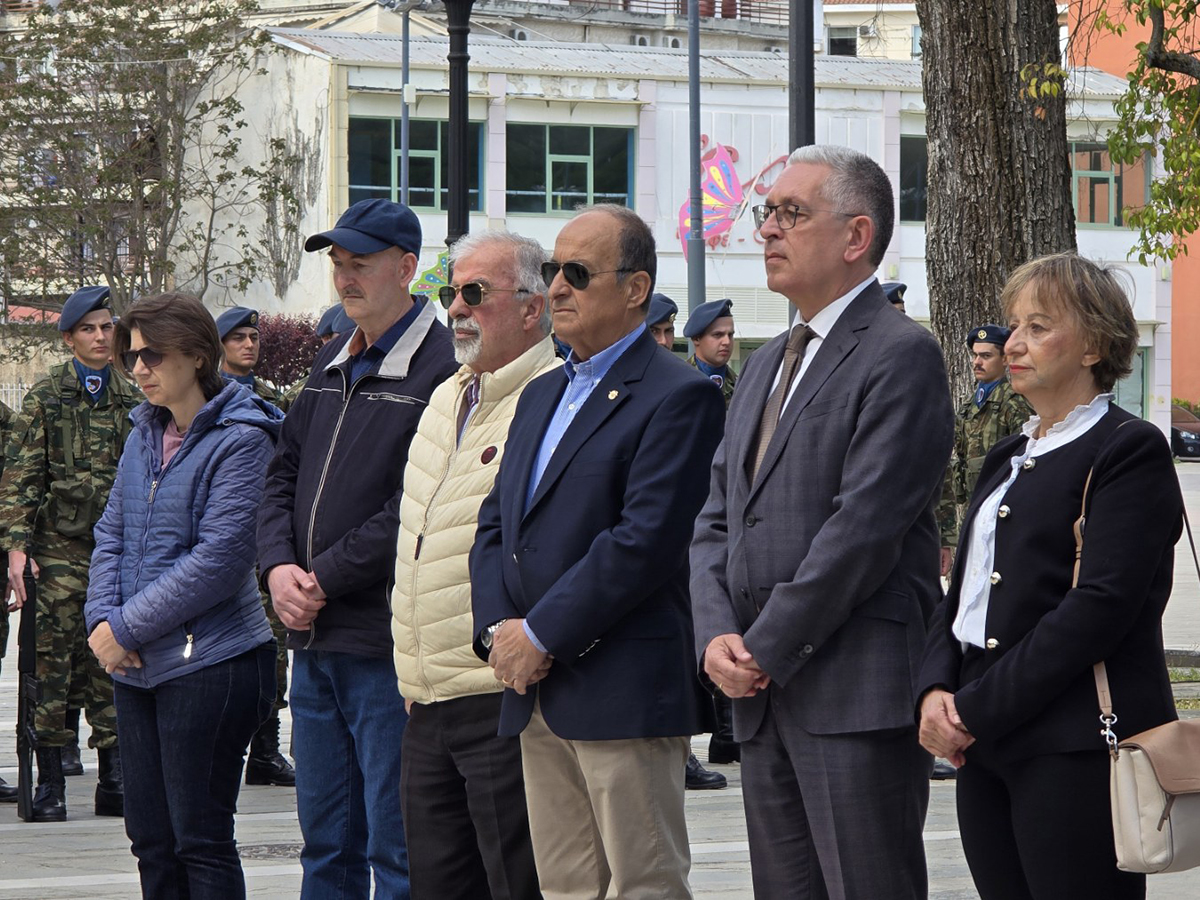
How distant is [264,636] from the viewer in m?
5.84

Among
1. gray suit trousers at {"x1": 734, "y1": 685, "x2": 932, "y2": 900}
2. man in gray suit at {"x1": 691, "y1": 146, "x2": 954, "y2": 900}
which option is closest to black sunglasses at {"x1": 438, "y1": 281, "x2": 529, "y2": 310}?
man in gray suit at {"x1": 691, "y1": 146, "x2": 954, "y2": 900}

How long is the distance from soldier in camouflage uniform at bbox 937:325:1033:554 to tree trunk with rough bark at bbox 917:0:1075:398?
0.52 m

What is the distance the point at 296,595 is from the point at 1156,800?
2.70 meters

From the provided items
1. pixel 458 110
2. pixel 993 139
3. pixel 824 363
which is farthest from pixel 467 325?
pixel 458 110

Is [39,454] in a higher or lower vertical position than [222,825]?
higher

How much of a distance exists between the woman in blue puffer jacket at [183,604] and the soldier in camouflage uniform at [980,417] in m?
5.52

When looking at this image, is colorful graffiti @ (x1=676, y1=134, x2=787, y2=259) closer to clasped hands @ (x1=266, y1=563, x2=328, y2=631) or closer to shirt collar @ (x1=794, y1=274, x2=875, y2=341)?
clasped hands @ (x1=266, y1=563, x2=328, y2=631)

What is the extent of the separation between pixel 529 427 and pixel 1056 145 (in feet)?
22.6

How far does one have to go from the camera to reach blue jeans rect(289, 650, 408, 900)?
18.4 feet

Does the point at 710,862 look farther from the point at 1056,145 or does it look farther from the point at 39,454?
the point at 1056,145

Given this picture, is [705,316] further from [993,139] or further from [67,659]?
[67,659]

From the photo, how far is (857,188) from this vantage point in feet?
15.4

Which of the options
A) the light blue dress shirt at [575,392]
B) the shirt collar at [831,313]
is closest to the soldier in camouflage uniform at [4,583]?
the light blue dress shirt at [575,392]

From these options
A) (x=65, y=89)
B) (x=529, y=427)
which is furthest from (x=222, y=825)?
(x=65, y=89)
